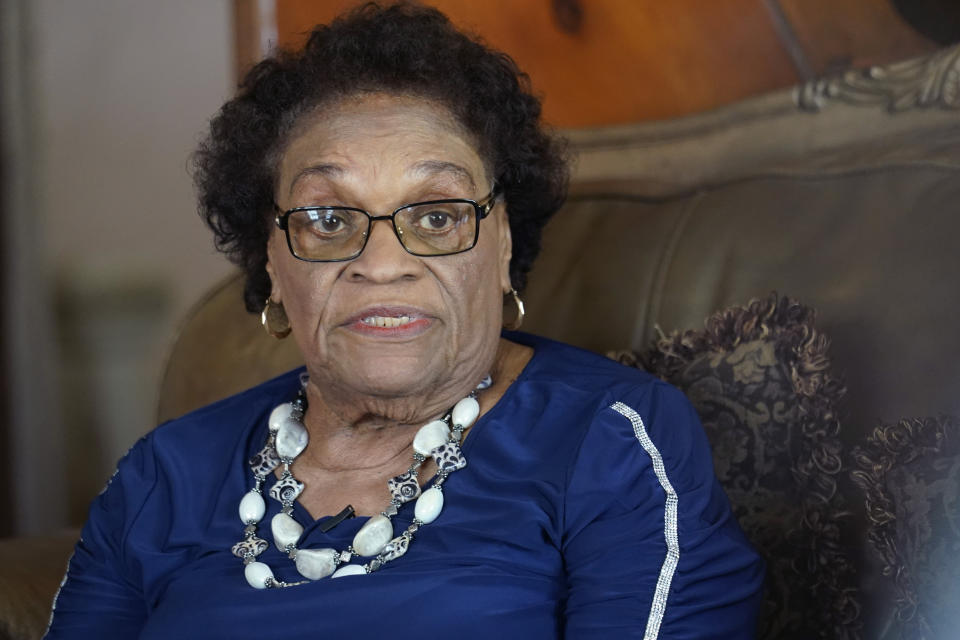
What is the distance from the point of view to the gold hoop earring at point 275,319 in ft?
5.73

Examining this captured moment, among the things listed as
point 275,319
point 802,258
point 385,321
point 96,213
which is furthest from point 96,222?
point 802,258

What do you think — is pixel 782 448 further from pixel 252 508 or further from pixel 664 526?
pixel 252 508

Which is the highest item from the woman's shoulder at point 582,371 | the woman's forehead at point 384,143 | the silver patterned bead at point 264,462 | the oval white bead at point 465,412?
the woman's forehead at point 384,143

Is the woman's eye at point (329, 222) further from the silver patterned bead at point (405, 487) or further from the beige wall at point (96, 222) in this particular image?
the beige wall at point (96, 222)

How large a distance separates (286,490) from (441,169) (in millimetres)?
534

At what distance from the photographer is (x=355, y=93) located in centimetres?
157

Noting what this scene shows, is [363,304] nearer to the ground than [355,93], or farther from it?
nearer to the ground

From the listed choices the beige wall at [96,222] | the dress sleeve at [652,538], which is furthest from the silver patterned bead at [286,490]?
the beige wall at [96,222]

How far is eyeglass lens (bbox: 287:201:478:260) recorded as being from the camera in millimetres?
1486

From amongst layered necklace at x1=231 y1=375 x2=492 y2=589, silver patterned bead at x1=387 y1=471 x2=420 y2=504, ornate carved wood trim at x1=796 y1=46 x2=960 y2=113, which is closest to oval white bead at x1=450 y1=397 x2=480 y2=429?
layered necklace at x1=231 y1=375 x2=492 y2=589

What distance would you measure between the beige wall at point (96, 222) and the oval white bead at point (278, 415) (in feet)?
6.52

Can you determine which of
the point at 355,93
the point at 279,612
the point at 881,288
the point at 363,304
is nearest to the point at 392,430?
the point at 363,304

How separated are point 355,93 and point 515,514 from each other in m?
0.66

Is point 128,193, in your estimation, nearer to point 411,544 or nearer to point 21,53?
point 21,53
